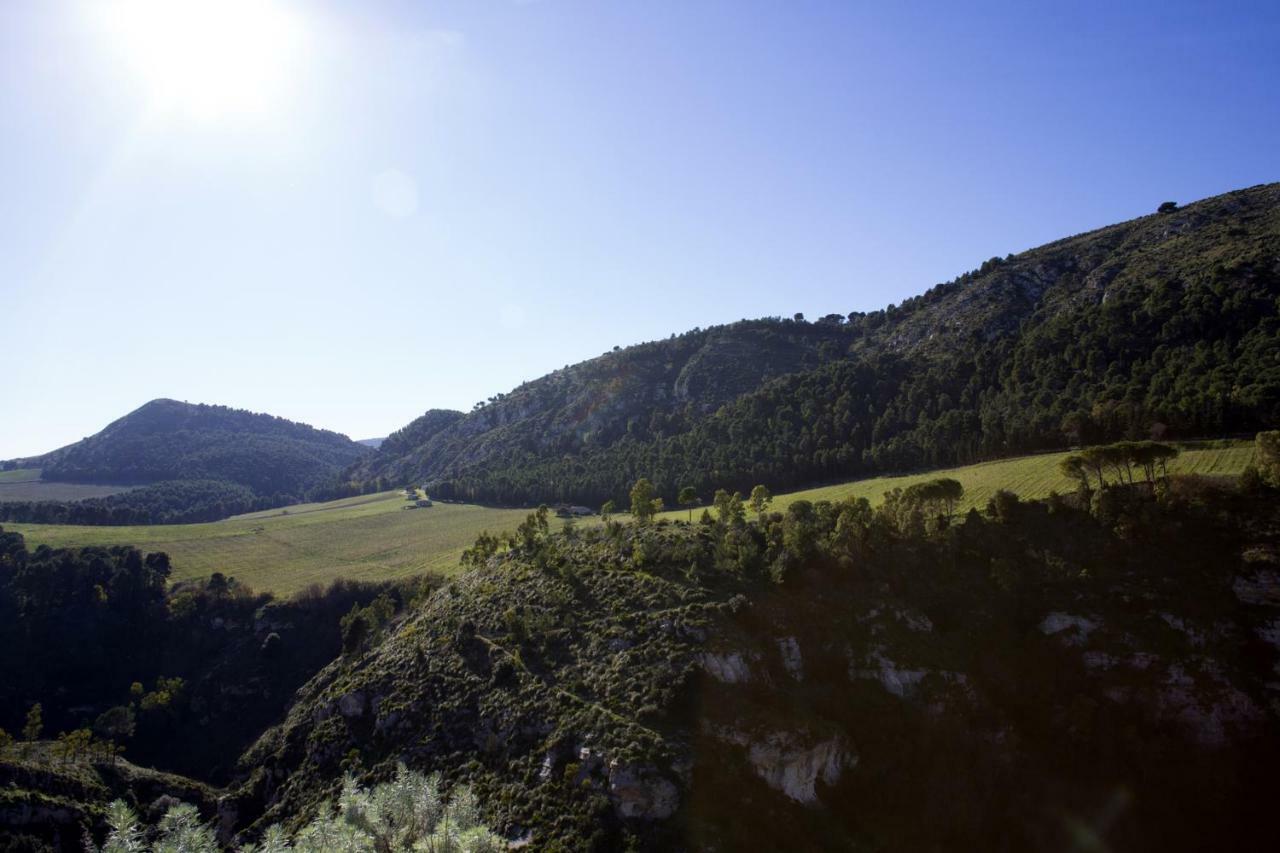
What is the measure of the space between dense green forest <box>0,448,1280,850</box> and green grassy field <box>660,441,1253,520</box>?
3.95 m

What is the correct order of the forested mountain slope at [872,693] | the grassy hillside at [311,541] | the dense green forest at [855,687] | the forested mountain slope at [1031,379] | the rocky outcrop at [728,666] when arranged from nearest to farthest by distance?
the forested mountain slope at [872,693] < the dense green forest at [855,687] < the rocky outcrop at [728,666] < the forested mountain slope at [1031,379] < the grassy hillside at [311,541]

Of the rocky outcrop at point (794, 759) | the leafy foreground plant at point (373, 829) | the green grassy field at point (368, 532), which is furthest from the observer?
the green grassy field at point (368, 532)

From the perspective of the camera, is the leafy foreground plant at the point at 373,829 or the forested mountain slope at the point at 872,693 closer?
the leafy foreground plant at the point at 373,829

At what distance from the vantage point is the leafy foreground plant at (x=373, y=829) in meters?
33.2

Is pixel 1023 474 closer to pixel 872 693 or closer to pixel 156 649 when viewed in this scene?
pixel 872 693

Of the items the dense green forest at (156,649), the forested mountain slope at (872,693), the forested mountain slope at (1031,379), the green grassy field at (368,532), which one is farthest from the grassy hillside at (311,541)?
the forested mountain slope at (872,693)

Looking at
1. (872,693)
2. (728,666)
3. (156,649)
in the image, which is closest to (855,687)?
(872,693)

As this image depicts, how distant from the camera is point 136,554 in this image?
119625 mm

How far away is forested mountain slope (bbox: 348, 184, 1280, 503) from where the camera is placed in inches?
3433

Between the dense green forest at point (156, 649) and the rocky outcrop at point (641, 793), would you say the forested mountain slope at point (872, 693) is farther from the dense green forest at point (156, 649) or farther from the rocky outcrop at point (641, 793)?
the dense green forest at point (156, 649)

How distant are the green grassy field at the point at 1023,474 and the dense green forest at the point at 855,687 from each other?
3950mm

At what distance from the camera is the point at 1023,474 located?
79.5m

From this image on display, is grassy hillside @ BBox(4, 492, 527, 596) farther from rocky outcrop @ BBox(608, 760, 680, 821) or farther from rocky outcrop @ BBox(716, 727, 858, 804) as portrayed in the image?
rocky outcrop @ BBox(716, 727, 858, 804)

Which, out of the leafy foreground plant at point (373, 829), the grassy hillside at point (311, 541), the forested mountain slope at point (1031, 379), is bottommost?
the leafy foreground plant at point (373, 829)
